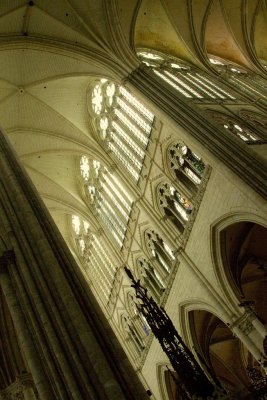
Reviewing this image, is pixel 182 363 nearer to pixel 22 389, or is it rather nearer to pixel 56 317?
pixel 56 317

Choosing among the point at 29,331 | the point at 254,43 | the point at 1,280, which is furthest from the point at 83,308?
the point at 254,43

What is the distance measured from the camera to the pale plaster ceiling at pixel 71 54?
15344mm

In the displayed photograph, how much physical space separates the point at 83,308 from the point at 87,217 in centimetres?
1442

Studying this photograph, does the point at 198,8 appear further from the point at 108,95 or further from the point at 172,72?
the point at 108,95

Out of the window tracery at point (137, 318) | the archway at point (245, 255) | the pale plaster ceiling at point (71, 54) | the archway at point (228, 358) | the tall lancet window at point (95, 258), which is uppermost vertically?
the pale plaster ceiling at point (71, 54)

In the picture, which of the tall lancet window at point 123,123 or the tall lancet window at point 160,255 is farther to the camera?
the tall lancet window at point 123,123

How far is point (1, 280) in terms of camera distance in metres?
6.93

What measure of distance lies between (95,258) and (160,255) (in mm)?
6225

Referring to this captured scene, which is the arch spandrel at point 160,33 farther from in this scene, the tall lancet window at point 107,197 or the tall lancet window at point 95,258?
the tall lancet window at point 95,258

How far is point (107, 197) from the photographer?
1912 cm

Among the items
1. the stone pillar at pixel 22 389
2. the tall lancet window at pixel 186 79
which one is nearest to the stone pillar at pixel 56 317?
the stone pillar at pixel 22 389

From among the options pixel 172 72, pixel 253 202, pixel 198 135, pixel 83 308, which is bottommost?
pixel 83 308

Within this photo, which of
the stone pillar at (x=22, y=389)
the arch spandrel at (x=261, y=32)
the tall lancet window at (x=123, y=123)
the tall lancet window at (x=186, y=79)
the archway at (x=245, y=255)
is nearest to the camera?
the stone pillar at (x=22, y=389)

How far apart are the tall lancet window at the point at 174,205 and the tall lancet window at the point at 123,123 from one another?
1735mm
